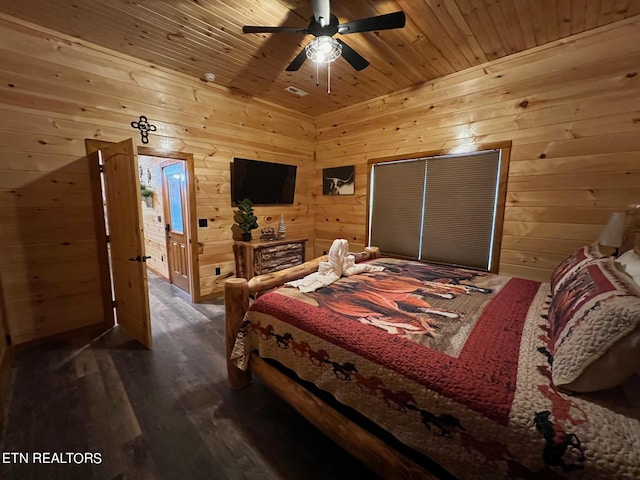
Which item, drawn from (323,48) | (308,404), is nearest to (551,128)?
(323,48)

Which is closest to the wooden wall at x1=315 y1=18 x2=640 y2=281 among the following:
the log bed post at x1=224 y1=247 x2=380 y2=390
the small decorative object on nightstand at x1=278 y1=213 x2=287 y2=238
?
the small decorative object on nightstand at x1=278 y1=213 x2=287 y2=238

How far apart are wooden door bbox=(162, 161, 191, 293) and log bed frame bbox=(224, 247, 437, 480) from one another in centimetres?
208

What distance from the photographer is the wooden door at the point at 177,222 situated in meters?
3.60

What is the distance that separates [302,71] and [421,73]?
1406mm

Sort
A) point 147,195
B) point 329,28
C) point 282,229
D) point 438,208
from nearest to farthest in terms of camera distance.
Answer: point 329,28 → point 438,208 → point 282,229 → point 147,195

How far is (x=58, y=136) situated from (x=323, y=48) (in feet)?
8.30

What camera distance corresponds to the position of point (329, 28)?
1.92 meters

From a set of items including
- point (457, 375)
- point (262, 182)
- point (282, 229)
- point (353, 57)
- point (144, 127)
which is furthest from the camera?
point (282, 229)

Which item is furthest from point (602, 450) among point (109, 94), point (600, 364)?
point (109, 94)

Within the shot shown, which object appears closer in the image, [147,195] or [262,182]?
[262,182]

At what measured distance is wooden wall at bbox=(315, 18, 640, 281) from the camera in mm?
2229

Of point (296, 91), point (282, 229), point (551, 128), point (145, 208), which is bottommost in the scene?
point (282, 229)

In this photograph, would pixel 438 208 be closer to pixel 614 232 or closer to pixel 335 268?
pixel 614 232

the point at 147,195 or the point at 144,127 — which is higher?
the point at 144,127
